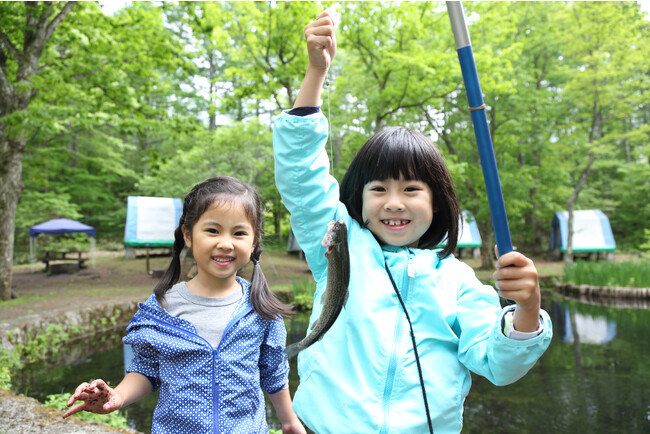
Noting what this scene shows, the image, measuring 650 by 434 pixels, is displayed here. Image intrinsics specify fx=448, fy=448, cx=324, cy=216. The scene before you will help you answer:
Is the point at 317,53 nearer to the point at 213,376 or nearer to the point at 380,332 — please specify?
the point at 380,332

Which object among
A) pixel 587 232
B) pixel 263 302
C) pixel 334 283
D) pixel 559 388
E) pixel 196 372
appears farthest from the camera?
pixel 587 232

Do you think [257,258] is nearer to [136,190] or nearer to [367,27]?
[367,27]

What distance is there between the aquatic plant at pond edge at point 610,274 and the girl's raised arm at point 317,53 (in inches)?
551

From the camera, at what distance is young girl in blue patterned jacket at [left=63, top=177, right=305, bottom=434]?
6.35 feet

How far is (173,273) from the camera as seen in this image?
7.51 ft

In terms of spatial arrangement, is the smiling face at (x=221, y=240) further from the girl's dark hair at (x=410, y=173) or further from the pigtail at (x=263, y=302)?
the girl's dark hair at (x=410, y=173)

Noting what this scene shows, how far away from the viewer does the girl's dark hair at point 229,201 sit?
213 centimetres

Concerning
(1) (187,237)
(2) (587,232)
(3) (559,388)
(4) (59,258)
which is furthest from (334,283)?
(2) (587,232)

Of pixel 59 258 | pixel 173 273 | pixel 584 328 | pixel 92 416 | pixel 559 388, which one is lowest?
pixel 559 388

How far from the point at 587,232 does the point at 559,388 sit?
17206 mm

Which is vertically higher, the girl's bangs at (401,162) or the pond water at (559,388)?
the girl's bangs at (401,162)

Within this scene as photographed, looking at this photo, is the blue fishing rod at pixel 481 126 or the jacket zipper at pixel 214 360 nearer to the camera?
the blue fishing rod at pixel 481 126

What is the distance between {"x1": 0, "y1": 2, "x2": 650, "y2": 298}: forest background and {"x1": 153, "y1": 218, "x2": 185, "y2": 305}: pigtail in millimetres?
8086

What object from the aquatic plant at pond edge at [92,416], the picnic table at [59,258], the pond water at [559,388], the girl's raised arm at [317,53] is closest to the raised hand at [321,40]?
the girl's raised arm at [317,53]
